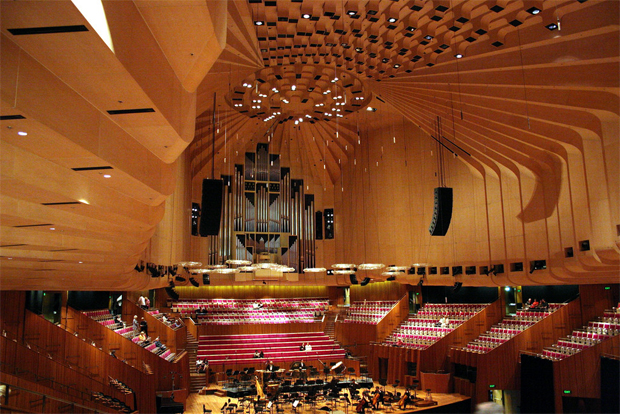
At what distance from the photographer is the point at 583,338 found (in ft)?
38.8

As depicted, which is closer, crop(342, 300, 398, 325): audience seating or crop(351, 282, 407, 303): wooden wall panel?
crop(342, 300, 398, 325): audience seating

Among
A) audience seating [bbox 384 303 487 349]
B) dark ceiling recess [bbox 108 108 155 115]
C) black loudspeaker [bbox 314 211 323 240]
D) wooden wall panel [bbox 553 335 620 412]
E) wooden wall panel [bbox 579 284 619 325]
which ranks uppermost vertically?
black loudspeaker [bbox 314 211 323 240]

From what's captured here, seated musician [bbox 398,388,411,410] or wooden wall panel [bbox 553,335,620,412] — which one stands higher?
wooden wall panel [bbox 553,335,620,412]

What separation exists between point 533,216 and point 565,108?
Answer: 12.4 ft

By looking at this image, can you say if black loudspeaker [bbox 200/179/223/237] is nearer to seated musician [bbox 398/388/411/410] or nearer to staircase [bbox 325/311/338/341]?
seated musician [bbox 398/388/411/410]

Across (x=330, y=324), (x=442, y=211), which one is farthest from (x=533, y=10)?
(x=330, y=324)

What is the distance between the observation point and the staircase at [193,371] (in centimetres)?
1463

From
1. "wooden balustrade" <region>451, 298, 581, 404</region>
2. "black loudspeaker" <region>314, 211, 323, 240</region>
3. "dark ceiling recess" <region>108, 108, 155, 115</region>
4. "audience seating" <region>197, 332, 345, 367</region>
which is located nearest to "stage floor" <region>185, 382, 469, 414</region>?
"wooden balustrade" <region>451, 298, 581, 404</region>

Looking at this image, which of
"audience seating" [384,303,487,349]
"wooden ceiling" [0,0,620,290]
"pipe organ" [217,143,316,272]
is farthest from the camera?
"pipe organ" [217,143,316,272]

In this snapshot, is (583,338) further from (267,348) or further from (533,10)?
(267,348)

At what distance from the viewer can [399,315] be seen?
1780 cm

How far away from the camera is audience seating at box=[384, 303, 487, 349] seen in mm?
15156

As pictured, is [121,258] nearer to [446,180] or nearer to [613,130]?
[613,130]

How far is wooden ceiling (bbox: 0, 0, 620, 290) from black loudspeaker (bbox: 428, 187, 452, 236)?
1.59 m
